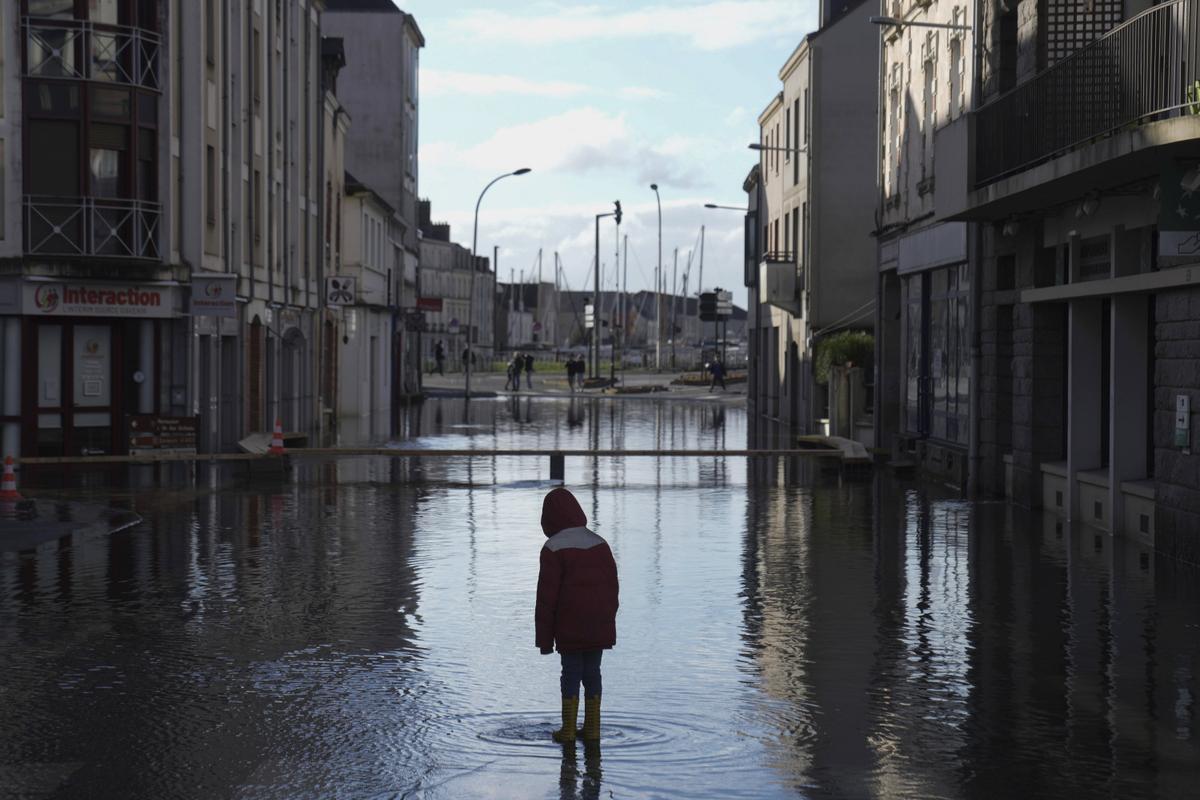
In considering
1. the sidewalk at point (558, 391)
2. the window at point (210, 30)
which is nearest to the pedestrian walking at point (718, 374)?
the sidewalk at point (558, 391)

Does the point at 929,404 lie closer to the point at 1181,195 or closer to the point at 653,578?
the point at 1181,195

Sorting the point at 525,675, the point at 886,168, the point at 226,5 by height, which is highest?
Answer: the point at 226,5

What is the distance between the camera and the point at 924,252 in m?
28.6

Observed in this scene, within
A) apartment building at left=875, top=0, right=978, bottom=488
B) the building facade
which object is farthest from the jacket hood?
the building facade

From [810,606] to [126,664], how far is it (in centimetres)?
515

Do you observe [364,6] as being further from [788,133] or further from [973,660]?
[973,660]

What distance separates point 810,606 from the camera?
13320mm

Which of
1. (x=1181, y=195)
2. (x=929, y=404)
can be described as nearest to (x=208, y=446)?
(x=929, y=404)

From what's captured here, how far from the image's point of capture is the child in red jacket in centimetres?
820

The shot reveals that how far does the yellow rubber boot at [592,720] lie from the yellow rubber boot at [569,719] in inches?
2.4

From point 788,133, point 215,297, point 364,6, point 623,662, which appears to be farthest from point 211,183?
point 364,6

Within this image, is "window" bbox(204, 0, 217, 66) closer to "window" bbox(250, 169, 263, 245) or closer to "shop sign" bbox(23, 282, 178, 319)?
"window" bbox(250, 169, 263, 245)

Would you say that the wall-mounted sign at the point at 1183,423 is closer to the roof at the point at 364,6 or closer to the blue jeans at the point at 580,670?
the blue jeans at the point at 580,670

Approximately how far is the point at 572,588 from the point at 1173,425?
9979 millimetres
